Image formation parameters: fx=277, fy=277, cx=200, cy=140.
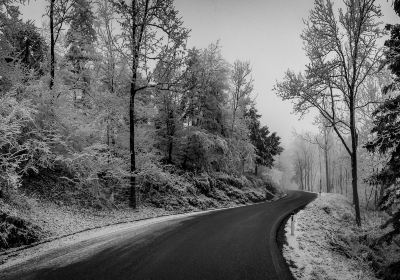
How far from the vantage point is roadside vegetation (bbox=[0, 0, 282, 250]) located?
1112 cm

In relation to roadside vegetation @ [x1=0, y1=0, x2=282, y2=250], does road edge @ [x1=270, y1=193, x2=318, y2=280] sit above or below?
below

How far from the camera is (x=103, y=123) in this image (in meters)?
16.6

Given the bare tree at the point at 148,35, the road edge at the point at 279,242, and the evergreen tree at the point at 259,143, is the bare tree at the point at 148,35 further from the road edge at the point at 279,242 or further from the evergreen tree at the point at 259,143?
the evergreen tree at the point at 259,143

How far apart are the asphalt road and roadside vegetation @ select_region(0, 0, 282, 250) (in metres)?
2.15

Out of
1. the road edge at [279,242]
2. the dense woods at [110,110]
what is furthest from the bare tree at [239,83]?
the road edge at [279,242]

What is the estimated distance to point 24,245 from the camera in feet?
28.0

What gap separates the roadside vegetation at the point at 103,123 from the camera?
11.1 metres

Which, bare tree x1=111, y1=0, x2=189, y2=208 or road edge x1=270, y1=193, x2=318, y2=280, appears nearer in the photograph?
road edge x1=270, y1=193, x2=318, y2=280

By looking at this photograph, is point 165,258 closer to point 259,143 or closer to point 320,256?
point 320,256

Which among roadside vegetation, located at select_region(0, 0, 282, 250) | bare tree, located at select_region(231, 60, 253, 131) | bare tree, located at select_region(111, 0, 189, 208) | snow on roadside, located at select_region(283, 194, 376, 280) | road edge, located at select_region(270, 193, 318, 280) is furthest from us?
bare tree, located at select_region(231, 60, 253, 131)

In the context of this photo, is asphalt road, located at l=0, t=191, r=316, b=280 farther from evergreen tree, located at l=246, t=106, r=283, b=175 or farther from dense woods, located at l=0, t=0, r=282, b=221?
evergreen tree, located at l=246, t=106, r=283, b=175

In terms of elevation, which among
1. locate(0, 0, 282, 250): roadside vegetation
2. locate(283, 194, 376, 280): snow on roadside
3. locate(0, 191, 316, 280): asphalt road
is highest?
locate(0, 0, 282, 250): roadside vegetation

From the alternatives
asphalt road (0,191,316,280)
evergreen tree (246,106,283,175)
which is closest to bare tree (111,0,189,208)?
asphalt road (0,191,316,280)

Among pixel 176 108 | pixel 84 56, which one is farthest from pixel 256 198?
pixel 84 56
